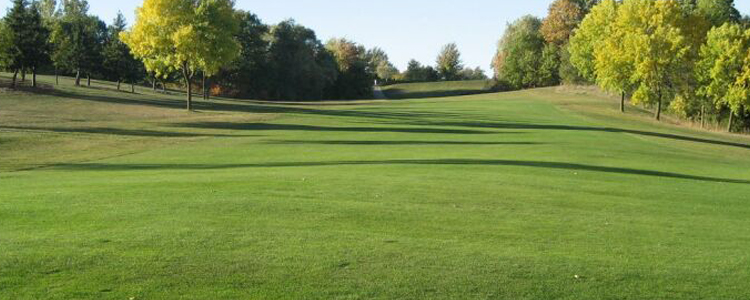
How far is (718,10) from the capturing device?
8844 centimetres

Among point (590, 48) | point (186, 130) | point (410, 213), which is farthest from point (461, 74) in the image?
point (410, 213)

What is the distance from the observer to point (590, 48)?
80938 mm

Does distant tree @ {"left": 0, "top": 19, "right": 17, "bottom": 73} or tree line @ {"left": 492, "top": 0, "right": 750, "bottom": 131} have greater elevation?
tree line @ {"left": 492, "top": 0, "right": 750, "bottom": 131}

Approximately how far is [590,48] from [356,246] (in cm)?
7513

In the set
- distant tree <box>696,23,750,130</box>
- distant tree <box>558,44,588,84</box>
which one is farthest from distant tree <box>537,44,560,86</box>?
distant tree <box>696,23,750,130</box>

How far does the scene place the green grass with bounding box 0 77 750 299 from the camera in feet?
30.0

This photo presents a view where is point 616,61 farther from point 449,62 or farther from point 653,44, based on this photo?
point 449,62

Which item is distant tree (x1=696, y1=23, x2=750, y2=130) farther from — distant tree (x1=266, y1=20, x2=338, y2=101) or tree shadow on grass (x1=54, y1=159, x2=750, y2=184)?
distant tree (x1=266, y1=20, x2=338, y2=101)

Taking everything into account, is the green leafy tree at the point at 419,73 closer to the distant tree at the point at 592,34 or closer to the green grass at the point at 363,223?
the distant tree at the point at 592,34

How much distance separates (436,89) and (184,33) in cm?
9103

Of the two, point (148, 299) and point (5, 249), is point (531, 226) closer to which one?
point (148, 299)

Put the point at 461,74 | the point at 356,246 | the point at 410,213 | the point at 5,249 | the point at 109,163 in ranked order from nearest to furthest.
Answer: the point at 5,249 → the point at 356,246 → the point at 410,213 → the point at 109,163 → the point at 461,74

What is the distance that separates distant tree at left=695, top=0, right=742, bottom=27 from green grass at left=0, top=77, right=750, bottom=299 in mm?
56506

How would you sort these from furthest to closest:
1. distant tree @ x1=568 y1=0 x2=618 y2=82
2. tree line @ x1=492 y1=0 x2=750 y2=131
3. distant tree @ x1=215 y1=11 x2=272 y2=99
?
1. distant tree @ x1=215 y1=11 x2=272 y2=99
2. distant tree @ x1=568 y1=0 x2=618 y2=82
3. tree line @ x1=492 y1=0 x2=750 y2=131
